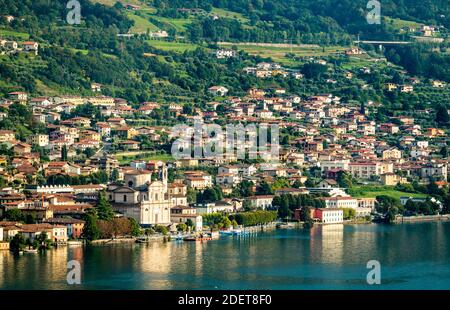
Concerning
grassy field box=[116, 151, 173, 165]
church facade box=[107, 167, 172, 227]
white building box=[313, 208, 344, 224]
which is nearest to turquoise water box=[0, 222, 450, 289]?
church facade box=[107, 167, 172, 227]

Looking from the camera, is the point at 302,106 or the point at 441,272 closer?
the point at 441,272

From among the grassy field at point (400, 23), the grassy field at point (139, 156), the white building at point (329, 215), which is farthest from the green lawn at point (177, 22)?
the white building at point (329, 215)

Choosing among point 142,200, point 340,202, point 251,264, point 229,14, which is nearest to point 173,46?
point 229,14

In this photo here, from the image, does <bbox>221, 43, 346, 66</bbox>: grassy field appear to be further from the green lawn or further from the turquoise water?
the turquoise water

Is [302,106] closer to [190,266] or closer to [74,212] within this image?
[74,212]

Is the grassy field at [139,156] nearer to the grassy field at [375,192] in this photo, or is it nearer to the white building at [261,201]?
the white building at [261,201]
